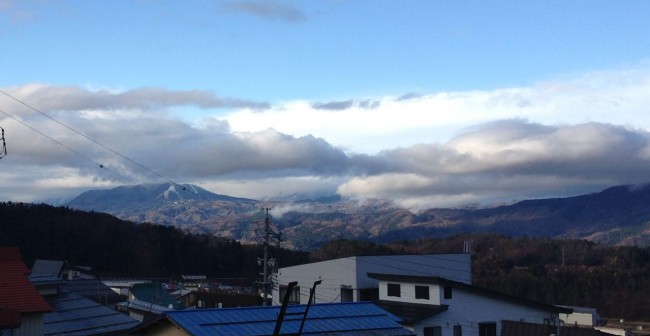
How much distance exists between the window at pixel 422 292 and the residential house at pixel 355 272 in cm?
948

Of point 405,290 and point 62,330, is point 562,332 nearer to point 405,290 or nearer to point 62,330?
point 405,290

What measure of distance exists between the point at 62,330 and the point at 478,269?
90359mm

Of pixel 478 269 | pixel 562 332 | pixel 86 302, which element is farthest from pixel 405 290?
pixel 478 269

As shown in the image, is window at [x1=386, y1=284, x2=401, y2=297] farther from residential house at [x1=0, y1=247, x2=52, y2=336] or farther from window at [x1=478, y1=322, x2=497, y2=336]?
residential house at [x1=0, y1=247, x2=52, y2=336]

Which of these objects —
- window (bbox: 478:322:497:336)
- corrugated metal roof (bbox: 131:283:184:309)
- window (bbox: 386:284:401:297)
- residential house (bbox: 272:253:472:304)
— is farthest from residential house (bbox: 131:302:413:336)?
corrugated metal roof (bbox: 131:283:184:309)

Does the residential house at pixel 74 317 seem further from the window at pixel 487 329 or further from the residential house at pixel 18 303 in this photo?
the window at pixel 487 329

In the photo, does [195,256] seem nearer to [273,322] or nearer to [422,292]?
[422,292]

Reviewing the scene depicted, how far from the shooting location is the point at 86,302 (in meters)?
31.9

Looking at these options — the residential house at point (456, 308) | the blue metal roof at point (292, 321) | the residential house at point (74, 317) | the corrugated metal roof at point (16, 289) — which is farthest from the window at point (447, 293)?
the corrugated metal roof at point (16, 289)

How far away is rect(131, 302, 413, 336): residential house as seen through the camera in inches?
744

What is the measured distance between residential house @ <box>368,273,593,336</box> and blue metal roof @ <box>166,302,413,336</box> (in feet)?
38.2

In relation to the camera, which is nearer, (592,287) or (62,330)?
(62,330)

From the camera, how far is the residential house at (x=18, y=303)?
21.2m

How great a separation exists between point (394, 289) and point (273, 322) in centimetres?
1938
